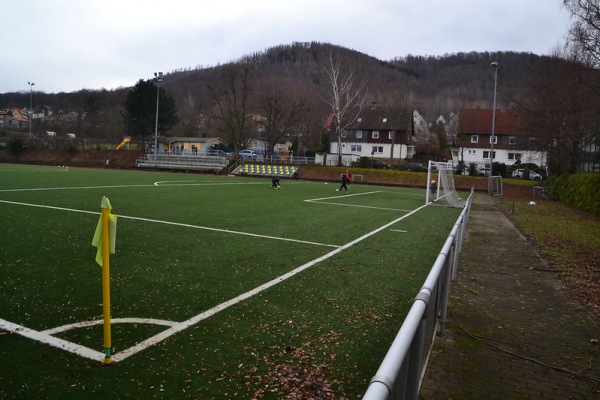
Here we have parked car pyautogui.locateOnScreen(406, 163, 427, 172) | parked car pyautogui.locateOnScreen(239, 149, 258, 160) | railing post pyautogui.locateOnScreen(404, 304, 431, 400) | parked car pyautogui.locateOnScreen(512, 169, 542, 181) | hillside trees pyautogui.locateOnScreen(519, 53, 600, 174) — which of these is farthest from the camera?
parked car pyautogui.locateOnScreen(239, 149, 258, 160)

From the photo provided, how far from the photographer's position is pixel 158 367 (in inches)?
165

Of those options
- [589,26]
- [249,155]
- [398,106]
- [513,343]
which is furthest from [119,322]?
[249,155]

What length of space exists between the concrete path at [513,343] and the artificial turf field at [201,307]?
2.55 ft

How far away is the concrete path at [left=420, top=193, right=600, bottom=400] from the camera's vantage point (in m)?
4.06

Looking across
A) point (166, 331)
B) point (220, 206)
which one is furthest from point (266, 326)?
point (220, 206)

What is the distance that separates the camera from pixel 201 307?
595cm

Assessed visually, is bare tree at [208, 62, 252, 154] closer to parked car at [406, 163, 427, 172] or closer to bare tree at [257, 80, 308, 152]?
bare tree at [257, 80, 308, 152]

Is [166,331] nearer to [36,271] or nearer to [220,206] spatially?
[36,271]

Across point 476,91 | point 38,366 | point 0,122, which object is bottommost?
point 38,366

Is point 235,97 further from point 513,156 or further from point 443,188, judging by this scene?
point 513,156

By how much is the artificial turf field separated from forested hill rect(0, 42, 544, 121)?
80.6 meters

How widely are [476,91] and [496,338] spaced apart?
394 ft

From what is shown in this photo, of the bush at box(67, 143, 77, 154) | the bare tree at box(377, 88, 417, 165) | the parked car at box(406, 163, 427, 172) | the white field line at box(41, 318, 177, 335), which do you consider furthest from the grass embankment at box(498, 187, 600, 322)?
the bush at box(67, 143, 77, 154)

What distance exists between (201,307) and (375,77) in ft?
307
